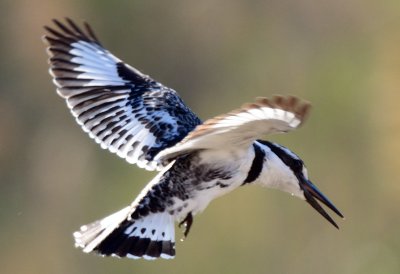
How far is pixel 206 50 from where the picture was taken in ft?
38.9

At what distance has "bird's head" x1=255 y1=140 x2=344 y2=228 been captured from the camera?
6.59 metres

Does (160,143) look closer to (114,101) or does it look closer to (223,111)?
(114,101)

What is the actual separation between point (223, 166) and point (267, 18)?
579 centimetres

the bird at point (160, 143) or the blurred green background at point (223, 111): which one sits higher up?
the bird at point (160, 143)

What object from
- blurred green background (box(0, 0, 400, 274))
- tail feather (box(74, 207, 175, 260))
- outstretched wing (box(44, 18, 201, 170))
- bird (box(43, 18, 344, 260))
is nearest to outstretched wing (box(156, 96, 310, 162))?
bird (box(43, 18, 344, 260))

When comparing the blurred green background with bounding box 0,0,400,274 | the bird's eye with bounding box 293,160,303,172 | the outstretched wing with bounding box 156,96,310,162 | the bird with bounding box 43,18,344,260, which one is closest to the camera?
the outstretched wing with bounding box 156,96,310,162

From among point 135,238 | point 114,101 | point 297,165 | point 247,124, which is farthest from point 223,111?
point 247,124

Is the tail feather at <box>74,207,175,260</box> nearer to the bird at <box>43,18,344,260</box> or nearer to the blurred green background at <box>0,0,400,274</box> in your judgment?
the bird at <box>43,18,344,260</box>

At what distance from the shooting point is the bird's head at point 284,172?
21.6ft

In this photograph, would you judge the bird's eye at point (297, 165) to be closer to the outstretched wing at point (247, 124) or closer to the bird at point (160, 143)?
the bird at point (160, 143)

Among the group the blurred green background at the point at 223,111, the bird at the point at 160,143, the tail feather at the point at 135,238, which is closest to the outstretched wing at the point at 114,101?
the bird at the point at 160,143

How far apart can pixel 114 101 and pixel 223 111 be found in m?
3.69

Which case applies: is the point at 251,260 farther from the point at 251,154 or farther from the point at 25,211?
the point at 251,154

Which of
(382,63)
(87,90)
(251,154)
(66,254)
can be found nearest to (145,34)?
(382,63)
